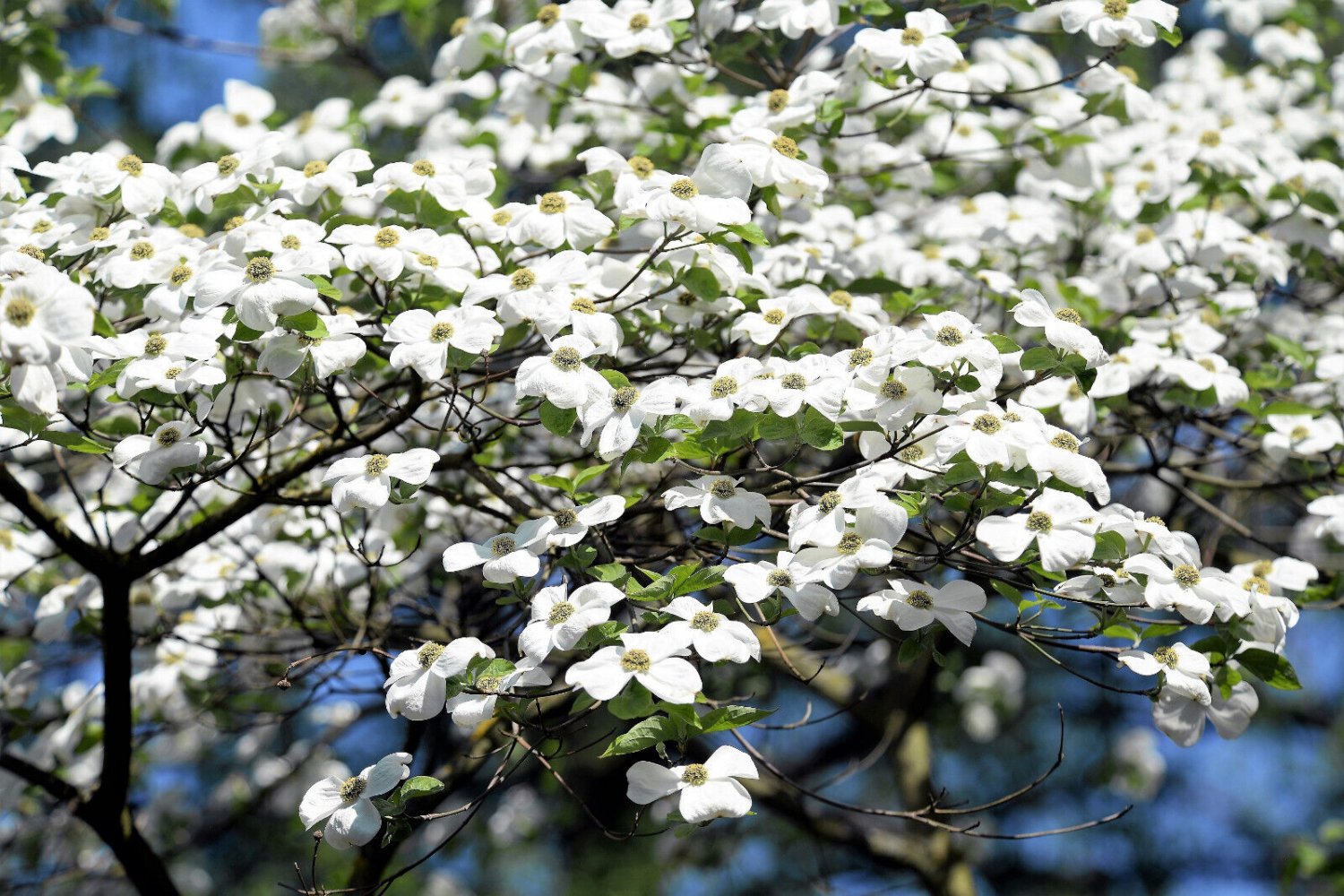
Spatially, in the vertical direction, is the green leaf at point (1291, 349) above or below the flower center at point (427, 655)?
below

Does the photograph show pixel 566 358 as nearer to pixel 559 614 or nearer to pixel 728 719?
pixel 559 614

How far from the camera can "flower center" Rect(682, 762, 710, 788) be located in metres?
1.39

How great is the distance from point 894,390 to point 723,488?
267mm

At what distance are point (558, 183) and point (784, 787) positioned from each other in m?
1.66

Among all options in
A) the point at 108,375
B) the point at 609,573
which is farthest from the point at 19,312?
the point at 609,573

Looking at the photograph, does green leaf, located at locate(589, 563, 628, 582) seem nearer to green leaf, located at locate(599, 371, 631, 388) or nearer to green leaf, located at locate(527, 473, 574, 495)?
green leaf, located at locate(527, 473, 574, 495)

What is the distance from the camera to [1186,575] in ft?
5.15

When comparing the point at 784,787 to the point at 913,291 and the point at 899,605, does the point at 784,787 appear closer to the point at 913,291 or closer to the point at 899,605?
the point at 913,291

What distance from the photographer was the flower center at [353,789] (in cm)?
150

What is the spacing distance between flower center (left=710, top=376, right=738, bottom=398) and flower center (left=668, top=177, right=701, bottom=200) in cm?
28

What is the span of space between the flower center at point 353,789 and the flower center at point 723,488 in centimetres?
58

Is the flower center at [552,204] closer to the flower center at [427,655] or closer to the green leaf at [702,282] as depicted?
the green leaf at [702,282]

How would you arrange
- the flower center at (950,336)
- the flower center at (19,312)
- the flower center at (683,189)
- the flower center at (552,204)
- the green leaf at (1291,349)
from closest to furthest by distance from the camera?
the flower center at (19,312) < the flower center at (950,336) < the flower center at (683,189) < the flower center at (552,204) < the green leaf at (1291,349)

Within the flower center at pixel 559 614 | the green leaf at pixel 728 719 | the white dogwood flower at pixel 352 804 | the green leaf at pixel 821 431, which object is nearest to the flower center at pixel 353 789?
the white dogwood flower at pixel 352 804
